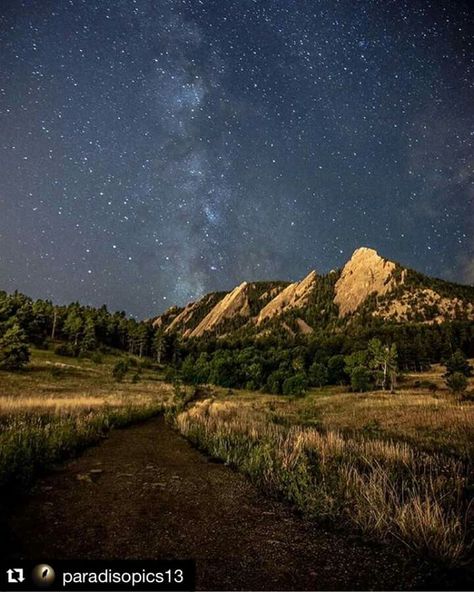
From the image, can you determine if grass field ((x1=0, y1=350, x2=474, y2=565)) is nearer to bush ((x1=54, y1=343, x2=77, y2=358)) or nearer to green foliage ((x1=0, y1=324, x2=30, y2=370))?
green foliage ((x1=0, y1=324, x2=30, y2=370))

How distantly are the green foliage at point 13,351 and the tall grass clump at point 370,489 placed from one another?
2076 inches

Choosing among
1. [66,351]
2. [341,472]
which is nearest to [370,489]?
[341,472]

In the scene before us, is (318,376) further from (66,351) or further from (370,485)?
(370,485)

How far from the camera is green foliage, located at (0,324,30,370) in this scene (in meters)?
53.3

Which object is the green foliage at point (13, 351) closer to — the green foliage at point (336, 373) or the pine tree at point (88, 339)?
the pine tree at point (88, 339)

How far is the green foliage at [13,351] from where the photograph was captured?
2098 inches

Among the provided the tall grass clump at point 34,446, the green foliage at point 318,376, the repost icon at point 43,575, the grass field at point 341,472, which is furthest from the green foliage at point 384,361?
the repost icon at point 43,575

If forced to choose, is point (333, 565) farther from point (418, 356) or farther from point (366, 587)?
point (418, 356)

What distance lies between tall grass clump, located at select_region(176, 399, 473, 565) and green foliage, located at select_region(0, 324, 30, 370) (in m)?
52.7

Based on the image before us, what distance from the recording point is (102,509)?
19.9 ft

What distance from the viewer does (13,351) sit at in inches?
2141

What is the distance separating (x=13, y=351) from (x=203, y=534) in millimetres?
60069

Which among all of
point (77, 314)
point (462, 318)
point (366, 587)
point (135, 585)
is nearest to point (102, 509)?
point (135, 585)

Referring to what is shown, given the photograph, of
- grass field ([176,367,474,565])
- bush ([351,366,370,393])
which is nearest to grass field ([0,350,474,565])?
grass field ([176,367,474,565])
